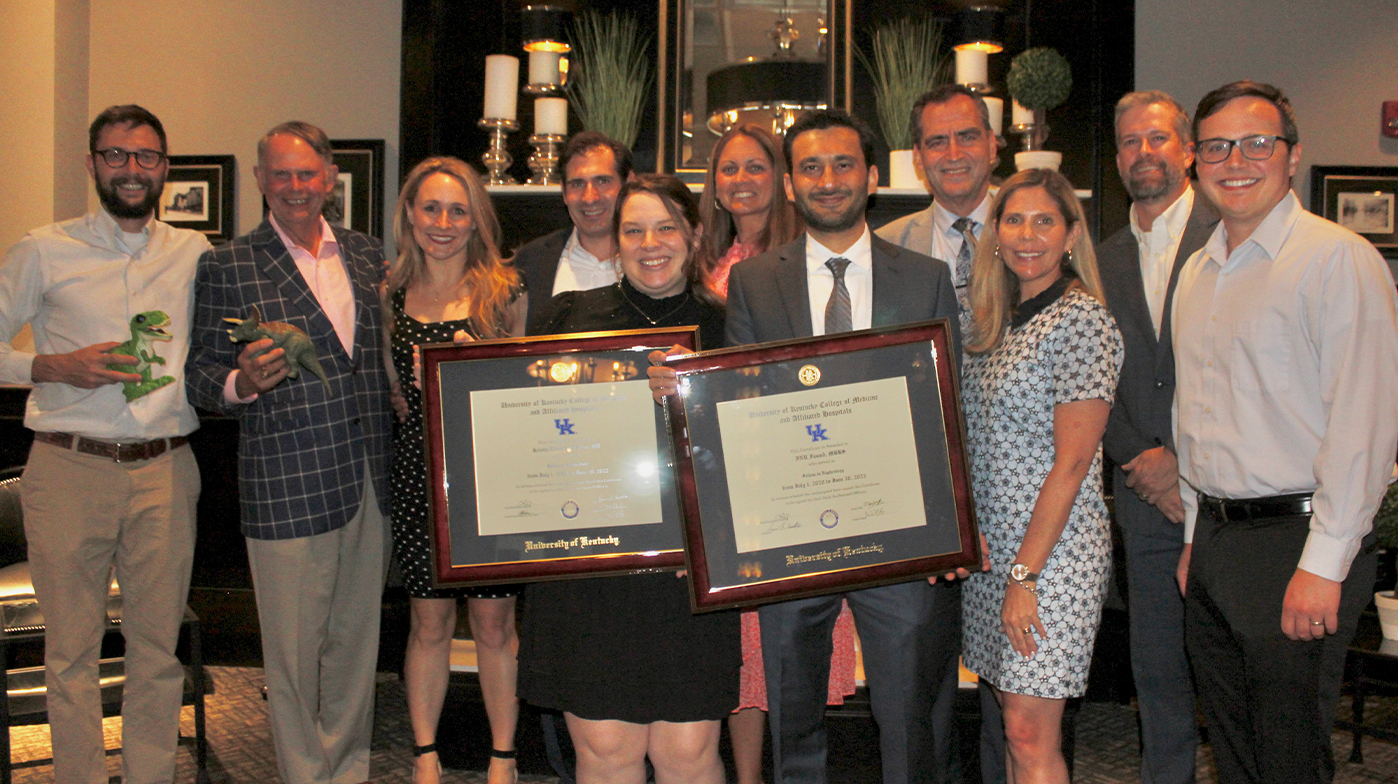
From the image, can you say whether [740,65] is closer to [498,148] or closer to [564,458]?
[498,148]

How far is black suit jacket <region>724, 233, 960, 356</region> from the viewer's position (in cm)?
220

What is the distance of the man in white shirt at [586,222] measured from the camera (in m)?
3.00

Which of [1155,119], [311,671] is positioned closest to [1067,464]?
[1155,119]

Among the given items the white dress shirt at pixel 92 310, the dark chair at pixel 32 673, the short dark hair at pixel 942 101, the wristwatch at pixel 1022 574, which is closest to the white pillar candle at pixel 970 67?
the short dark hair at pixel 942 101

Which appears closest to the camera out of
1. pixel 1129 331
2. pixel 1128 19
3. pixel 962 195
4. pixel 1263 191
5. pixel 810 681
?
pixel 1263 191

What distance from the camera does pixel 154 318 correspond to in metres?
2.74

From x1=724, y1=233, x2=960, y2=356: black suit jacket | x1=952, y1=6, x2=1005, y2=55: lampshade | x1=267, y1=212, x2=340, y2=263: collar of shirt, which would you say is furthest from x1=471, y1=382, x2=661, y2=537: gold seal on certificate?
x1=952, y1=6, x2=1005, y2=55: lampshade

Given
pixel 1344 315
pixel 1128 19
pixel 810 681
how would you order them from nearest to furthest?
pixel 1344 315 < pixel 810 681 < pixel 1128 19

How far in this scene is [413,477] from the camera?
2.83 m

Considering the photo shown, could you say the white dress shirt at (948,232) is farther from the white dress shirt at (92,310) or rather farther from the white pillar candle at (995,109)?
the white dress shirt at (92,310)

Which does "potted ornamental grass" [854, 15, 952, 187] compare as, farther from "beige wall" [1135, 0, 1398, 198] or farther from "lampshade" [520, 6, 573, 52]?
"lampshade" [520, 6, 573, 52]

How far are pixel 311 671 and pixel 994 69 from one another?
162 inches

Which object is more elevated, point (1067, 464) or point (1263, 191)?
point (1263, 191)

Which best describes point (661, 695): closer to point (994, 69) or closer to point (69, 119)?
point (994, 69)
